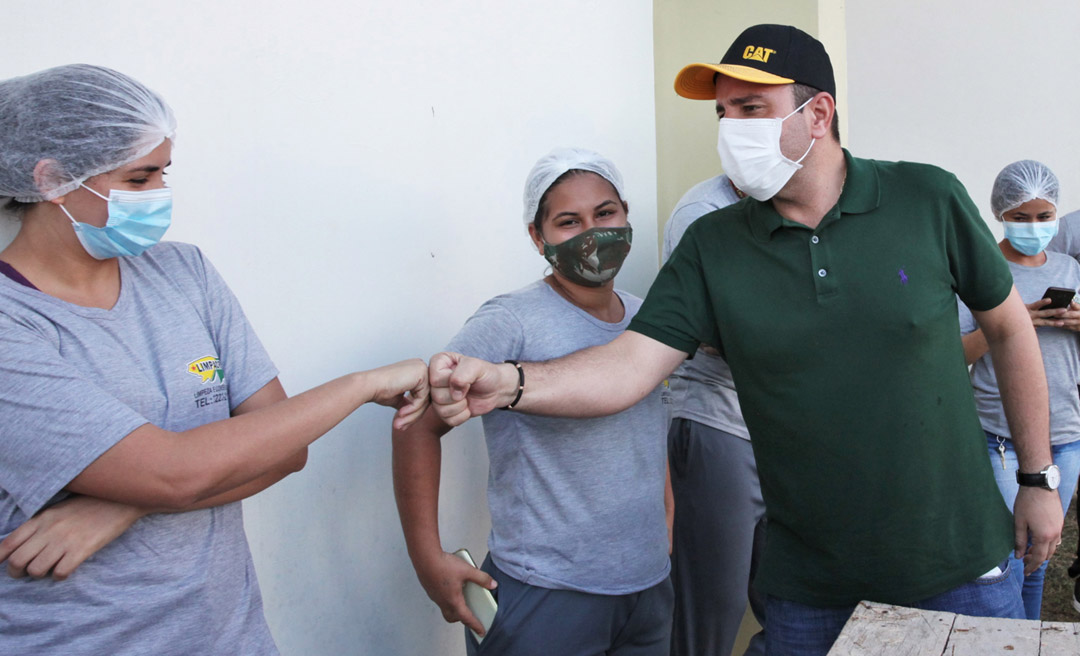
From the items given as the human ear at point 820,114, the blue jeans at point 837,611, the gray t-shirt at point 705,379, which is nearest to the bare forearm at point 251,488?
the blue jeans at point 837,611

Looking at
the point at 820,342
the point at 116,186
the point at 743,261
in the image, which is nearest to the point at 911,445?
the point at 820,342

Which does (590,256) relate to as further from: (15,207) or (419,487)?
(15,207)

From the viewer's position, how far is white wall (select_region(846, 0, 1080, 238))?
5.90 m

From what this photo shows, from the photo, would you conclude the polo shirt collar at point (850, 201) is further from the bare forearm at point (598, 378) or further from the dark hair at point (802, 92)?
the bare forearm at point (598, 378)

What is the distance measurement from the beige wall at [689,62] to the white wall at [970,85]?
2823mm

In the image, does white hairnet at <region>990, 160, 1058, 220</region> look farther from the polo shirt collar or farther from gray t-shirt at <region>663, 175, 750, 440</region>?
the polo shirt collar

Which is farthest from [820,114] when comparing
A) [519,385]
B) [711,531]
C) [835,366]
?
[711,531]

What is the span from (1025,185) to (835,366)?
211 centimetres

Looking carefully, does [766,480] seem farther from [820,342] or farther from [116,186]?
[116,186]

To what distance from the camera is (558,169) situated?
2.11m

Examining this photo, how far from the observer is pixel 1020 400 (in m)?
1.96

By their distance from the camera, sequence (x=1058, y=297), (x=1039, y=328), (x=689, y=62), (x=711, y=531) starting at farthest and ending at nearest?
(x=689, y=62) → (x=1039, y=328) → (x=1058, y=297) → (x=711, y=531)

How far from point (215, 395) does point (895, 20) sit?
6.37 meters

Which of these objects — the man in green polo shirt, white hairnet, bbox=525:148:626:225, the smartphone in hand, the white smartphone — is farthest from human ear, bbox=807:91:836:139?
the smartphone in hand
